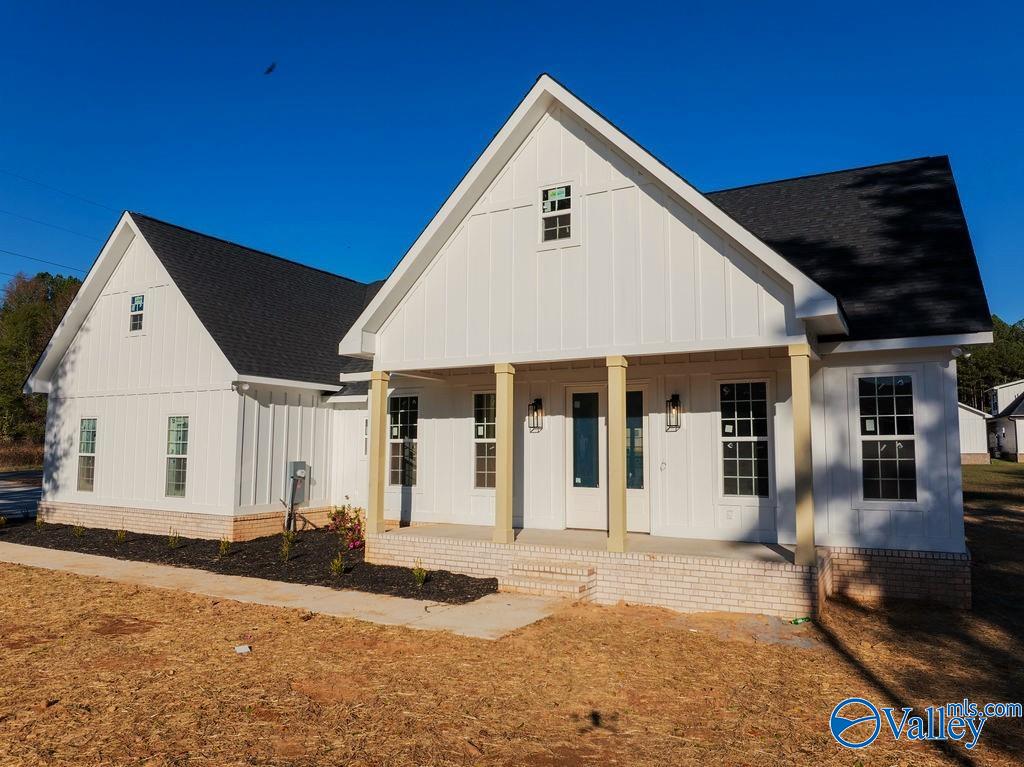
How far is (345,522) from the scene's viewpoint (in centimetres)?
1525

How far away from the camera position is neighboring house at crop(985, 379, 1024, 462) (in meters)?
44.0

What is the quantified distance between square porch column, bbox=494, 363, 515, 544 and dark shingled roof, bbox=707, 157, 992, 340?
13.5 feet

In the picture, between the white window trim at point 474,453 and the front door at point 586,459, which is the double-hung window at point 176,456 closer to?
the white window trim at point 474,453

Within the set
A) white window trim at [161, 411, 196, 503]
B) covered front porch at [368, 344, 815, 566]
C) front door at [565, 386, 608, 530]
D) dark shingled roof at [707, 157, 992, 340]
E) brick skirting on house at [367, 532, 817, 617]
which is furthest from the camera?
white window trim at [161, 411, 196, 503]

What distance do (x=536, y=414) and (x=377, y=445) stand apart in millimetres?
2898

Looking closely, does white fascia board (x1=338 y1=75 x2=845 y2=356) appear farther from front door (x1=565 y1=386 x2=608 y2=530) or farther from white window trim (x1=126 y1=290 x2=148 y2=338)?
white window trim (x1=126 y1=290 x2=148 y2=338)

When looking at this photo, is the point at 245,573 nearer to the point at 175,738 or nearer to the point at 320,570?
the point at 320,570

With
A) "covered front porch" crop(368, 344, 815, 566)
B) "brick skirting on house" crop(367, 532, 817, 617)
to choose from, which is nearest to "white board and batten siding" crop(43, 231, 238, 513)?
"covered front porch" crop(368, 344, 815, 566)

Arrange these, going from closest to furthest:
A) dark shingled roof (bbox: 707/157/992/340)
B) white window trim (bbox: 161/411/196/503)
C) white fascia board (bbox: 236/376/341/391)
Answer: dark shingled roof (bbox: 707/157/992/340), white fascia board (bbox: 236/376/341/391), white window trim (bbox: 161/411/196/503)

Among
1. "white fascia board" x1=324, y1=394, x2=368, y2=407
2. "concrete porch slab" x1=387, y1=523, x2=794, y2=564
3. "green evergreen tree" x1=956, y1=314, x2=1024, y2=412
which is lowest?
"concrete porch slab" x1=387, y1=523, x2=794, y2=564

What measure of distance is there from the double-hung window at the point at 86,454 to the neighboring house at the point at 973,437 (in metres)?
48.8

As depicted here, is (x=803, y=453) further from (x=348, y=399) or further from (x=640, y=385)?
(x=348, y=399)

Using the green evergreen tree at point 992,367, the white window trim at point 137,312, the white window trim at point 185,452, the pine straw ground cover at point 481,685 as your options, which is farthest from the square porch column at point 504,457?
the green evergreen tree at point 992,367

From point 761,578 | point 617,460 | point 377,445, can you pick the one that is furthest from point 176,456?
point 761,578
